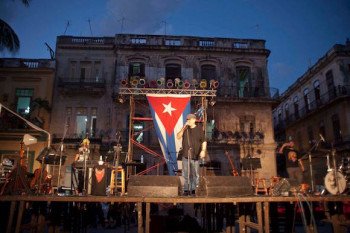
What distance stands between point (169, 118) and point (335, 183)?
24.2 ft

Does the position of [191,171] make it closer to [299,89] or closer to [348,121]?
[348,121]

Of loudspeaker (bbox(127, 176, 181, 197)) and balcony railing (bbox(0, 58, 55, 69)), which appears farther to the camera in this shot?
balcony railing (bbox(0, 58, 55, 69))

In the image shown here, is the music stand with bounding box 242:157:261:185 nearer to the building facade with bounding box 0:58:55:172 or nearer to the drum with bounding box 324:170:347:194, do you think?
the drum with bounding box 324:170:347:194

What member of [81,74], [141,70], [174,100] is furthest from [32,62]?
[174,100]

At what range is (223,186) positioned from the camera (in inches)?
223

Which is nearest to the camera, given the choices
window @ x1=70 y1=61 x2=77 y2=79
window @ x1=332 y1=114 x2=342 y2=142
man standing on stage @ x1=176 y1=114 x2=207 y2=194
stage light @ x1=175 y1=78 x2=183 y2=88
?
man standing on stage @ x1=176 y1=114 x2=207 y2=194

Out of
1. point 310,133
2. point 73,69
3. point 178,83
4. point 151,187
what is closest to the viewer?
point 151,187

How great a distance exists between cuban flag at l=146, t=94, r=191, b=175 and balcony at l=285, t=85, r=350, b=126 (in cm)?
1750

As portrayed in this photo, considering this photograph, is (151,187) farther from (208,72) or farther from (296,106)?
(296,106)

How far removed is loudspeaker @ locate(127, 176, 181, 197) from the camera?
554 cm

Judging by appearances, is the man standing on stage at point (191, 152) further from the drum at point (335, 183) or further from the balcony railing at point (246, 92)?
the balcony railing at point (246, 92)

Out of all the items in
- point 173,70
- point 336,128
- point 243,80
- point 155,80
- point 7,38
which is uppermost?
point 173,70

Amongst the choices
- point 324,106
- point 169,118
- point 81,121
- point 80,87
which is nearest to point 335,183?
point 169,118

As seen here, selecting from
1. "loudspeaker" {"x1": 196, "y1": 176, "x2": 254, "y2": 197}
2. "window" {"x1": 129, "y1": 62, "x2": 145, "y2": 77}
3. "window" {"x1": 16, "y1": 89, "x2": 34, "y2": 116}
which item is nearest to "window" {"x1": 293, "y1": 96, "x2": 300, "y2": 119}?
"window" {"x1": 129, "y1": 62, "x2": 145, "y2": 77}
